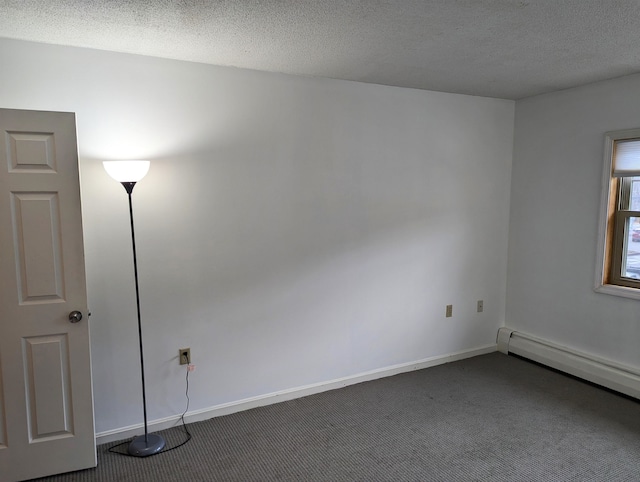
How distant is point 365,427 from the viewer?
9.70 feet

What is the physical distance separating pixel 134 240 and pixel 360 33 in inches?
69.4

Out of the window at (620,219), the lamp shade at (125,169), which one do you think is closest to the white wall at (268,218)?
the lamp shade at (125,169)

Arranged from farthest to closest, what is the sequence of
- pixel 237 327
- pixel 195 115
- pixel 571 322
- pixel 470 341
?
pixel 470 341 < pixel 571 322 < pixel 237 327 < pixel 195 115

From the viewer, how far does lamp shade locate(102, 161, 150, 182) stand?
2451 millimetres

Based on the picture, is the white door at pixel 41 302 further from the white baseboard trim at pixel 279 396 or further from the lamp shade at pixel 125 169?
the white baseboard trim at pixel 279 396

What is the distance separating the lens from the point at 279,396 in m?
3.31

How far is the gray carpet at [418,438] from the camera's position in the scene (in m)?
2.48

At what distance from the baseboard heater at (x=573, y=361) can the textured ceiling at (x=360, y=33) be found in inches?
88.3

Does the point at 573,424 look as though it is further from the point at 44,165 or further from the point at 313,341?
the point at 44,165

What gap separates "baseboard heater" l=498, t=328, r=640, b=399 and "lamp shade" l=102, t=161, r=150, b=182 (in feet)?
11.8

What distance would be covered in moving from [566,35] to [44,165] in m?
2.88

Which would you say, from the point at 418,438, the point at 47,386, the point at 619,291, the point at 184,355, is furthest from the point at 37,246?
the point at 619,291

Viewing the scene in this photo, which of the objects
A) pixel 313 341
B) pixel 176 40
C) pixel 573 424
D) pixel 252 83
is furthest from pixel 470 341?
pixel 176 40

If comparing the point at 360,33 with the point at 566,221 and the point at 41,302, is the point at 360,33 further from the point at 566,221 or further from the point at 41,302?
the point at 566,221
